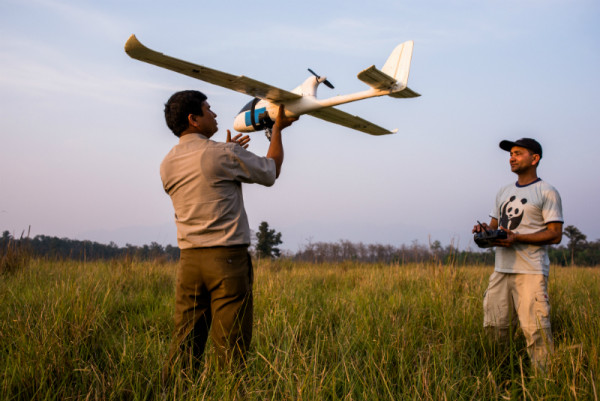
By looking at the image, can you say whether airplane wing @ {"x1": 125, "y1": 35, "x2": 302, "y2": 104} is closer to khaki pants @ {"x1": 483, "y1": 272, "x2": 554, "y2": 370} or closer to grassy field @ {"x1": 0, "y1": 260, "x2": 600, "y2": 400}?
grassy field @ {"x1": 0, "y1": 260, "x2": 600, "y2": 400}

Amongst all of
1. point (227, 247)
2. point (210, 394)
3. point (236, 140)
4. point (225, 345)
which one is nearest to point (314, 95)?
point (236, 140)

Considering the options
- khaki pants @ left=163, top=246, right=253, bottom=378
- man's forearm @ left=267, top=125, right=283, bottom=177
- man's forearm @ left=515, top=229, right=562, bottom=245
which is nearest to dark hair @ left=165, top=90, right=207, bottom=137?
man's forearm @ left=267, top=125, right=283, bottom=177

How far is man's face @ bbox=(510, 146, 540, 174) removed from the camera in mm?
3762

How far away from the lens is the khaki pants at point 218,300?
8.54 ft

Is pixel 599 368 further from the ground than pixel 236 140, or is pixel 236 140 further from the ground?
pixel 236 140

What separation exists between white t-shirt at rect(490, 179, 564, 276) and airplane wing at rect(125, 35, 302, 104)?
275cm

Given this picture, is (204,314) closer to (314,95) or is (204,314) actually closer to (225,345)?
(225,345)

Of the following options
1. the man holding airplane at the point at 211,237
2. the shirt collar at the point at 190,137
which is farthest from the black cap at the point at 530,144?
the shirt collar at the point at 190,137

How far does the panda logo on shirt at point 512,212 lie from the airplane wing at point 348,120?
8.39ft

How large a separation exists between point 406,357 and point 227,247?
1572mm

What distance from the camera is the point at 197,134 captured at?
2852 millimetres

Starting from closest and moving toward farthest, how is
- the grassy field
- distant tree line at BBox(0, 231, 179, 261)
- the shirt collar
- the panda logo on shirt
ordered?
the grassy field → the shirt collar → the panda logo on shirt → distant tree line at BBox(0, 231, 179, 261)

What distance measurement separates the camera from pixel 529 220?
3.61 meters

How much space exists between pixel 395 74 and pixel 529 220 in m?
4.11
